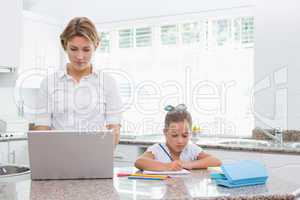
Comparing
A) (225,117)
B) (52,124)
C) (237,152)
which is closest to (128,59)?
(225,117)

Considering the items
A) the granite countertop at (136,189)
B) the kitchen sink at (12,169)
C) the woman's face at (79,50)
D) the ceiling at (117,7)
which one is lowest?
the kitchen sink at (12,169)

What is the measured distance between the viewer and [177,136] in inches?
91.0

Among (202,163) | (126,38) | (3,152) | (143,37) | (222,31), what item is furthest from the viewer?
(126,38)

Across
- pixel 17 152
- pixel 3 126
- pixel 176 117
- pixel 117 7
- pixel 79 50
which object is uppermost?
pixel 117 7

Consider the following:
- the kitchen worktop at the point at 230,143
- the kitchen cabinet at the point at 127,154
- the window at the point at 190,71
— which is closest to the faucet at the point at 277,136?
the kitchen worktop at the point at 230,143

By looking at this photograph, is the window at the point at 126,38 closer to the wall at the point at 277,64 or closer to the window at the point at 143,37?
the window at the point at 143,37

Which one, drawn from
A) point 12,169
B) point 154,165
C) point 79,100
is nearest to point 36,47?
point 79,100

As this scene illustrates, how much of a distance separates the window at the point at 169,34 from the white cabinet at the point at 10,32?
151 centimetres

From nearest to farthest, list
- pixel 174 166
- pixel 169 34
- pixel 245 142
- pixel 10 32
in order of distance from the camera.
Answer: pixel 174 166 → pixel 245 142 → pixel 10 32 → pixel 169 34

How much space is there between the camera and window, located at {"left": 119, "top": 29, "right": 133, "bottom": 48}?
5.14 meters

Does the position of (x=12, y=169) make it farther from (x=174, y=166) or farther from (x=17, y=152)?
(x=17, y=152)

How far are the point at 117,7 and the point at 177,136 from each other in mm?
3103

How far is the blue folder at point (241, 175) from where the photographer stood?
1.60 m

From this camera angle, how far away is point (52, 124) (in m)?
2.19
